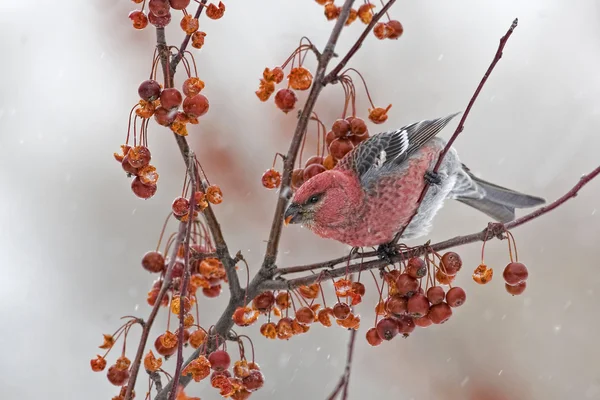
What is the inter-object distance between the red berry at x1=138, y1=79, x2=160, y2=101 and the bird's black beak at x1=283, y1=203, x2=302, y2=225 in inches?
29.8

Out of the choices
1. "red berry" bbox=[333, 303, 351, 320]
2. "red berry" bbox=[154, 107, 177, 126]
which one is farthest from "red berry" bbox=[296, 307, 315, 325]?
"red berry" bbox=[154, 107, 177, 126]

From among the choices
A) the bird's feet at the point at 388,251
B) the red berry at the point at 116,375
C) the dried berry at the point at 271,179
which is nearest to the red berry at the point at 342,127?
the dried berry at the point at 271,179

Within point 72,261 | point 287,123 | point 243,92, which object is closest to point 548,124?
point 287,123

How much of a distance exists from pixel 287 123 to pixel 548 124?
225 centimetres

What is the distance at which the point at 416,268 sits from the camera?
6.90 feet

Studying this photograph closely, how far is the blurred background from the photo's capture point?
16.3 ft

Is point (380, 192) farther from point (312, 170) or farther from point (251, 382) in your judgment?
point (251, 382)

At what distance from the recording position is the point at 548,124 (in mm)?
5566

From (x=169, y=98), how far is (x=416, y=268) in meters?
0.94

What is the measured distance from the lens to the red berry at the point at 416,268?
6.89 feet

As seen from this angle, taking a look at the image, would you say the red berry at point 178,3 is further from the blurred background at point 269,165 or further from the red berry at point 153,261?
the blurred background at point 269,165

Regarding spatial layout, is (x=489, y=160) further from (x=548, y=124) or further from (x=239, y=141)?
(x=239, y=141)

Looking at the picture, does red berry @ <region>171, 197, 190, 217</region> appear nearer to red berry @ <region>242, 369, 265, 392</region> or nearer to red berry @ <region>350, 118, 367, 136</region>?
red berry @ <region>242, 369, 265, 392</region>

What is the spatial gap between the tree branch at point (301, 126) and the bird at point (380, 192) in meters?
0.21
